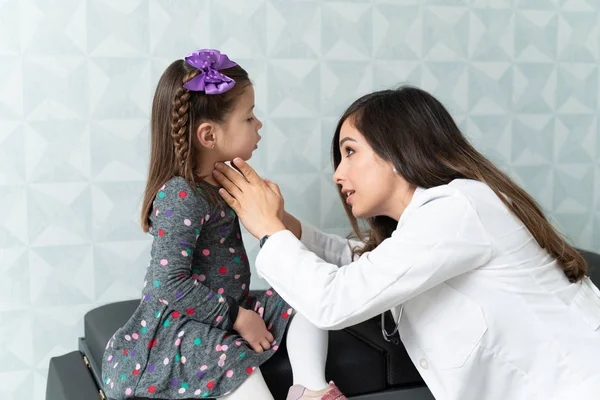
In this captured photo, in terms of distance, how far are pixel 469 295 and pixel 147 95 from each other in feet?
3.63

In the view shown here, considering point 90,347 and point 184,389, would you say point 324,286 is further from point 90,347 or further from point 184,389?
point 90,347

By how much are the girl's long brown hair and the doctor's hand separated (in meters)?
0.07

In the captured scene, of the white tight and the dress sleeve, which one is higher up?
the dress sleeve

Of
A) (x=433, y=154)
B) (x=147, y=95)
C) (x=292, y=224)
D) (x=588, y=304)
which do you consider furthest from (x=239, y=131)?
(x=588, y=304)

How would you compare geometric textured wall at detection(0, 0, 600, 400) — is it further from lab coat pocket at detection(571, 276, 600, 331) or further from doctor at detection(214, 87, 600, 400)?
lab coat pocket at detection(571, 276, 600, 331)

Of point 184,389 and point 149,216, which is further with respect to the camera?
point 149,216

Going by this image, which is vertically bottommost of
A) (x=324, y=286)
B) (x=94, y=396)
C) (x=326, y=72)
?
(x=94, y=396)

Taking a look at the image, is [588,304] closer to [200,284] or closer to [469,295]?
[469,295]

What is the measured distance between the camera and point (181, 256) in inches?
51.1

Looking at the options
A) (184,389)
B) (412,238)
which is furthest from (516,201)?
(184,389)

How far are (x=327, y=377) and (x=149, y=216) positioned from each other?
483 millimetres

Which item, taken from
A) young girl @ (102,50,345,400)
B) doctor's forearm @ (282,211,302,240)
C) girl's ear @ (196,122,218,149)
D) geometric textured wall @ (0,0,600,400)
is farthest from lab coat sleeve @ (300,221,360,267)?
geometric textured wall @ (0,0,600,400)

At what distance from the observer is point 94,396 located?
1.47m

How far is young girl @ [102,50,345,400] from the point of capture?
1297 millimetres
